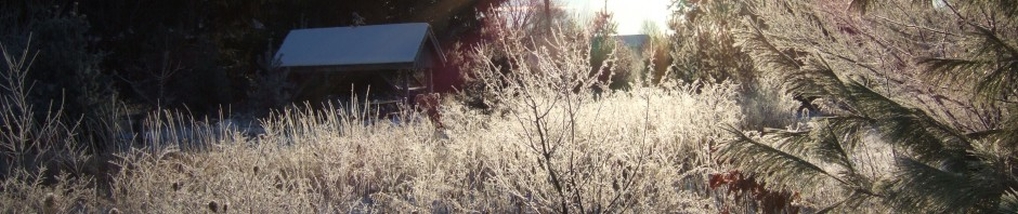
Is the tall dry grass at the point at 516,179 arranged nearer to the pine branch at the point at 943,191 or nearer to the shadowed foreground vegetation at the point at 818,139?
the shadowed foreground vegetation at the point at 818,139

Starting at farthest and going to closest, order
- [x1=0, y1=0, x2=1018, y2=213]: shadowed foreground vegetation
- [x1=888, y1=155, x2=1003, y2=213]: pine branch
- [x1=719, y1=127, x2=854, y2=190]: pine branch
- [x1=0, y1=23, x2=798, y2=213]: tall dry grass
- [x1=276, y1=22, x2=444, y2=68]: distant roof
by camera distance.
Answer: [x1=276, y1=22, x2=444, y2=68]: distant roof < [x1=0, y1=23, x2=798, y2=213]: tall dry grass < [x1=719, y1=127, x2=854, y2=190]: pine branch < [x1=0, y1=0, x2=1018, y2=213]: shadowed foreground vegetation < [x1=888, y1=155, x2=1003, y2=213]: pine branch

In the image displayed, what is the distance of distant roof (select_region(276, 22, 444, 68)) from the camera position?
15891mm

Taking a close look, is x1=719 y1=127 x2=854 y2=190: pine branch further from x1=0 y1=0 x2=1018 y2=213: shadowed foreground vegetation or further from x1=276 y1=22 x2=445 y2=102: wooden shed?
x1=276 y1=22 x2=445 y2=102: wooden shed

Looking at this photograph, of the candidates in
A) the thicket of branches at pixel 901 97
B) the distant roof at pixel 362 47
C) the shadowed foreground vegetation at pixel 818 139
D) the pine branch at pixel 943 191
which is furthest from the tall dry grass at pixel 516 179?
the distant roof at pixel 362 47

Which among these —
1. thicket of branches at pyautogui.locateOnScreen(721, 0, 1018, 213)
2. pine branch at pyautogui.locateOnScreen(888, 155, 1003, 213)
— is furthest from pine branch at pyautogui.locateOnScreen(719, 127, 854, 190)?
pine branch at pyautogui.locateOnScreen(888, 155, 1003, 213)

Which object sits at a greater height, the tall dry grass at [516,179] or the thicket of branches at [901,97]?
the thicket of branches at [901,97]

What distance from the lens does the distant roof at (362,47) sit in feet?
52.1

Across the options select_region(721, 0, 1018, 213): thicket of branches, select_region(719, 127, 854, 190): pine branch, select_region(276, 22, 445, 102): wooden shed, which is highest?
select_region(721, 0, 1018, 213): thicket of branches

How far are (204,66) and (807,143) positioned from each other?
12.9 meters

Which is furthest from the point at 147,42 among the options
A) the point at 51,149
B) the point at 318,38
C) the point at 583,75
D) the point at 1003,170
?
the point at 1003,170

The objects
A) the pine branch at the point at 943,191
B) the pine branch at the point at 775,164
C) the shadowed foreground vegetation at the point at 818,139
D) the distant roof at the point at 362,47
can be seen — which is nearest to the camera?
the pine branch at the point at 943,191

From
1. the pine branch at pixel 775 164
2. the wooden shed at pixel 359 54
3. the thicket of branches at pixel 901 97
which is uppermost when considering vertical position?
the thicket of branches at pixel 901 97

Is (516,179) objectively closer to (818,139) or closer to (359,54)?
(818,139)

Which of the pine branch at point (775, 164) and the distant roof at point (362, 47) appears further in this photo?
the distant roof at point (362, 47)
